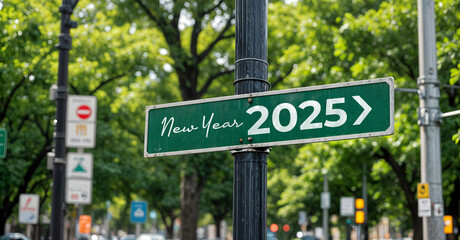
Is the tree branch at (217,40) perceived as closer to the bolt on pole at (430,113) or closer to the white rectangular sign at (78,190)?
the bolt on pole at (430,113)

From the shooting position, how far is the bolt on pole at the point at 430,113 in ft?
37.9

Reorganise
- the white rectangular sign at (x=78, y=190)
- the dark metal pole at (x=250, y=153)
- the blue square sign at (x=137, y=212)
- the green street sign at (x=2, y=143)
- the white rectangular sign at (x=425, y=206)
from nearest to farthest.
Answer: the dark metal pole at (x=250, y=153)
the white rectangular sign at (x=78, y=190)
the white rectangular sign at (x=425, y=206)
the green street sign at (x=2, y=143)
the blue square sign at (x=137, y=212)

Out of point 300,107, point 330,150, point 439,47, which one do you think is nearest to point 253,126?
point 300,107

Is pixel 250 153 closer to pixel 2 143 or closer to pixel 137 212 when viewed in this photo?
pixel 2 143

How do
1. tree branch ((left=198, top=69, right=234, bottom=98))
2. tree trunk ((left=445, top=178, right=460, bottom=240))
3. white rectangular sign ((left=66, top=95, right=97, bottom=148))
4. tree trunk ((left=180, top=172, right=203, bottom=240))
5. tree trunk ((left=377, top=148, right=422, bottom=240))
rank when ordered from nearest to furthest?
white rectangular sign ((left=66, top=95, right=97, bottom=148)) → tree trunk ((left=377, top=148, right=422, bottom=240)) → tree trunk ((left=445, top=178, right=460, bottom=240)) → tree trunk ((left=180, top=172, right=203, bottom=240)) → tree branch ((left=198, top=69, right=234, bottom=98))

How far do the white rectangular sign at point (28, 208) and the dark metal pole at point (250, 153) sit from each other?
54.2 ft

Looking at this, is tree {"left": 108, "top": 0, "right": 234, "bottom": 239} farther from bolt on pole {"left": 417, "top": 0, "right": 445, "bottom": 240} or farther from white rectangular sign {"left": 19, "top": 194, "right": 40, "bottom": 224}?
bolt on pole {"left": 417, "top": 0, "right": 445, "bottom": 240}

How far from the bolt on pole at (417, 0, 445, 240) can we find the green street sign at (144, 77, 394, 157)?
877cm

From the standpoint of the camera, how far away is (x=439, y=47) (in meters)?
16.5

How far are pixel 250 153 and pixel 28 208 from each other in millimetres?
16816

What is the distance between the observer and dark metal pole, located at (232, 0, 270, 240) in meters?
3.48

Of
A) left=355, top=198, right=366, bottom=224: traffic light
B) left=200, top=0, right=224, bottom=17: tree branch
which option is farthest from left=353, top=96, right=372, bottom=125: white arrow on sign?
left=200, top=0, right=224, bottom=17: tree branch

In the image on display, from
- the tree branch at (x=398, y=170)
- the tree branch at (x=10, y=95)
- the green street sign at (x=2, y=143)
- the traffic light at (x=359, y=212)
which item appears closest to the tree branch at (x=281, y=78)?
the tree branch at (x=398, y=170)

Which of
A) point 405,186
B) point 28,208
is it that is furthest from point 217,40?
point 28,208
